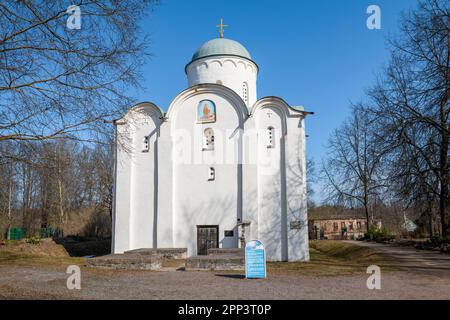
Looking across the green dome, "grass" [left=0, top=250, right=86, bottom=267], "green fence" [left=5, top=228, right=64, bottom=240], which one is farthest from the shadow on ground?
the green dome

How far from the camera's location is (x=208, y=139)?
20797 millimetres

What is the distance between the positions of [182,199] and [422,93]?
13097mm

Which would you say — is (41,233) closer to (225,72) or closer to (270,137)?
(225,72)

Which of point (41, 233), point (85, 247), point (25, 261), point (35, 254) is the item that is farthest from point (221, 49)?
point (41, 233)

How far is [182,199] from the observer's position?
20.4m

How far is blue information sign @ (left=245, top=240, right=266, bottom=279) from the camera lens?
37.5 feet

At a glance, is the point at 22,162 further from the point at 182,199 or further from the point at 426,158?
the point at 426,158

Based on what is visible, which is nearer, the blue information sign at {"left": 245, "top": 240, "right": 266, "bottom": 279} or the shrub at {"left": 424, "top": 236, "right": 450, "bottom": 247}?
the blue information sign at {"left": 245, "top": 240, "right": 266, "bottom": 279}

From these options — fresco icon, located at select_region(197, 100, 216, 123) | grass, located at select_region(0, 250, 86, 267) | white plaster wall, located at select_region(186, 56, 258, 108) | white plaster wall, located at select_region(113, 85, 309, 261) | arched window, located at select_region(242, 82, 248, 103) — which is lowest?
grass, located at select_region(0, 250, 86, 267)

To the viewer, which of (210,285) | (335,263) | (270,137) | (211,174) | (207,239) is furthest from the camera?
(270,137)

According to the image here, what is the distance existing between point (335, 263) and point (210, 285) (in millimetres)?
9659

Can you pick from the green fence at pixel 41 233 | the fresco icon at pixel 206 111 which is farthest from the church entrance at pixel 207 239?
the green fence at pixel 41 233

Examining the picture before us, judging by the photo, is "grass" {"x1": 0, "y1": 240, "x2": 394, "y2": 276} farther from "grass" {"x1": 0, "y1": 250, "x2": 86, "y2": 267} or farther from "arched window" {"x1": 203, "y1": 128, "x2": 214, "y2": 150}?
"arched window" {"x1": 203, "y1": 128, "x2": 214, "y2": 150}

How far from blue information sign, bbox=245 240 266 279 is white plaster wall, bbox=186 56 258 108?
14.2 meters
